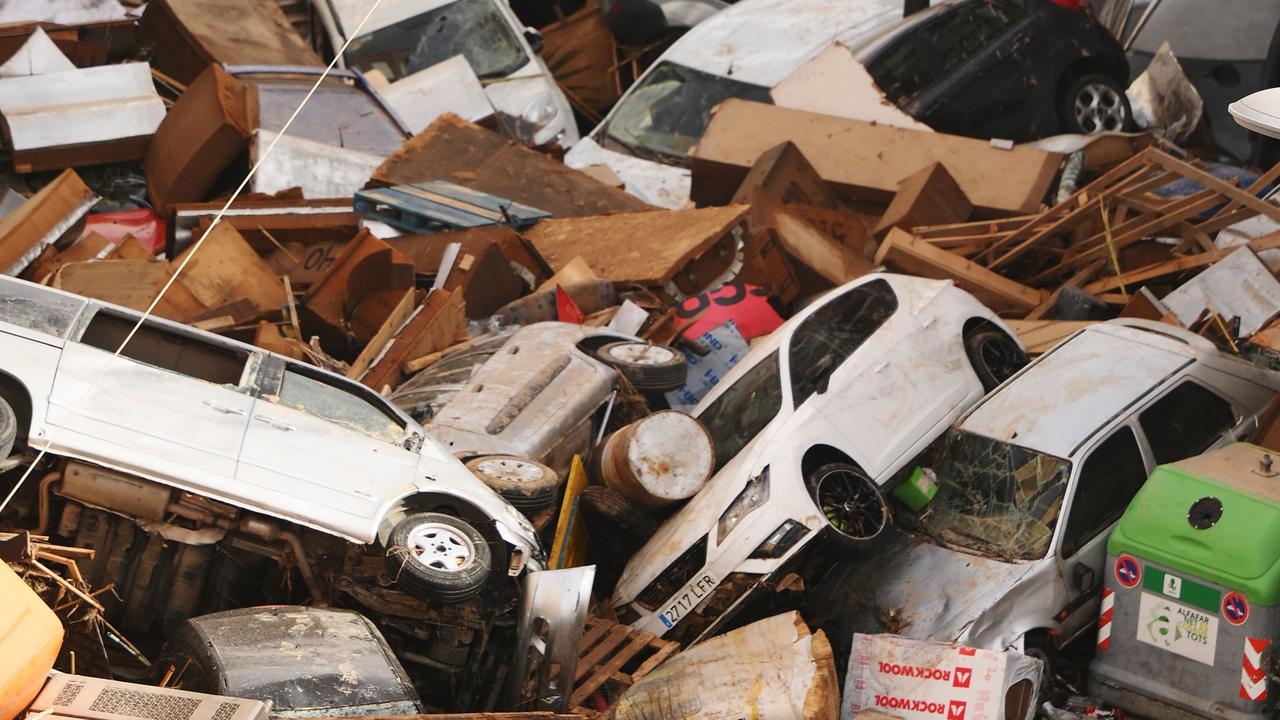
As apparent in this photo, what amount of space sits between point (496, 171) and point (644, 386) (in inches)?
156

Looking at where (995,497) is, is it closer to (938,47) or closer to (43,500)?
(43,500)

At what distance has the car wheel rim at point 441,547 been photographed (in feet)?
20.8

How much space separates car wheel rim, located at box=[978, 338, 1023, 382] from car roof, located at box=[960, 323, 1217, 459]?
37 centimetres

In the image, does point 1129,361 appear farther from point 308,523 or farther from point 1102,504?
point 308,523

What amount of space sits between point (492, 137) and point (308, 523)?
22.3ft

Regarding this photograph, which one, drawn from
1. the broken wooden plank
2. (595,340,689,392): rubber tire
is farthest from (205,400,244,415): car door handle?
the broken wooden plank

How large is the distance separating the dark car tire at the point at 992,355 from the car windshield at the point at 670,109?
16.6 ft

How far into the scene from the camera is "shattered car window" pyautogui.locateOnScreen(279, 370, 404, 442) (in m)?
6.70

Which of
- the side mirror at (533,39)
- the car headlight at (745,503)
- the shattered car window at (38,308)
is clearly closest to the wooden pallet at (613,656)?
the car headlight at (745,503)

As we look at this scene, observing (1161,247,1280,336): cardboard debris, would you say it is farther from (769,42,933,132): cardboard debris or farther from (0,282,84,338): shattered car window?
(0,282,84,338): shattered car window

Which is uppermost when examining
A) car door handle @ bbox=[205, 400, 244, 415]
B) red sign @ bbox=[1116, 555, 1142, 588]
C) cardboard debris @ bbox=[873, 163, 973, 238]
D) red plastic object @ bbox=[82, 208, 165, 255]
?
cardboard debris @ bbox=[873, 163, 973, 238]

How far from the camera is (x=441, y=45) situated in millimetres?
14477

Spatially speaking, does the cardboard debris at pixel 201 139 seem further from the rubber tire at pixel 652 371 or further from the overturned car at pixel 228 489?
the overturned car at pixel 228 489

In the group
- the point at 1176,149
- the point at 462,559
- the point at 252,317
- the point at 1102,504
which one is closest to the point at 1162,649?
the point at 1102,504
